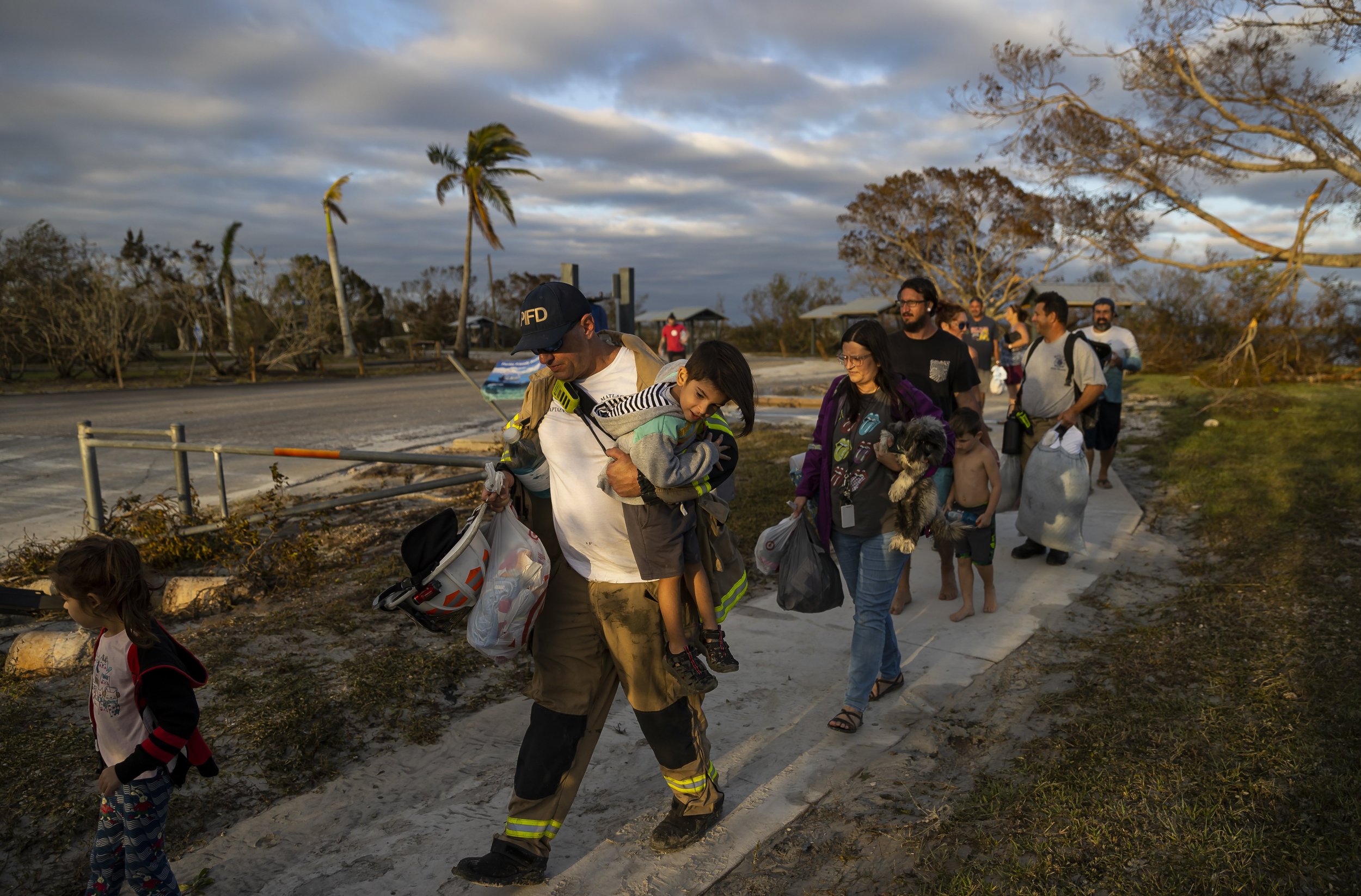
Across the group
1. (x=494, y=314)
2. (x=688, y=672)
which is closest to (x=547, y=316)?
(x=688, y=672)

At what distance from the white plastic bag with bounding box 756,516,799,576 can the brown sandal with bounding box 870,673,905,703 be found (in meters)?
0.78

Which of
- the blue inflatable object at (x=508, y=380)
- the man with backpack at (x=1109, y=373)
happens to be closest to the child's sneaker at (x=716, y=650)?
the man with backpack at (x=1109, y=373)

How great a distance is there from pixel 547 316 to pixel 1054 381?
16.1 feet

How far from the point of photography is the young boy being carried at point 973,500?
4.92 metres

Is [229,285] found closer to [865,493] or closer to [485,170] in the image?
[485,170]

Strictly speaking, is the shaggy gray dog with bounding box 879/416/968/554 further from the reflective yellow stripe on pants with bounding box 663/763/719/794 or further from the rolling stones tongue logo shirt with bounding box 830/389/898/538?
the reflective yellow stripe on pants with bounding box 663/763/719/794

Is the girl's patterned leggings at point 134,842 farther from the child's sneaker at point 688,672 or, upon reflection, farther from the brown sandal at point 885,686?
the brown sandal at point 885,686

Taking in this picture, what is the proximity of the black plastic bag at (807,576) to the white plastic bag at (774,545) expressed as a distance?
3cm

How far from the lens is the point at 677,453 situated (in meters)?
2.45

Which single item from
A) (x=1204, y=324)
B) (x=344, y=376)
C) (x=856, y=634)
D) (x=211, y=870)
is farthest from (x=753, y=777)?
(x=1204, y=324)

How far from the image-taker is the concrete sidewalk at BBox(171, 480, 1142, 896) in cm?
281

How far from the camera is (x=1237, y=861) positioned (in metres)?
2.67

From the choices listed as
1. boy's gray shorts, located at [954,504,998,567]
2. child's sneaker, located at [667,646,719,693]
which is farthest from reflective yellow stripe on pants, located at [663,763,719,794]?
boy's gray shorts, located at [954,504,998,567]

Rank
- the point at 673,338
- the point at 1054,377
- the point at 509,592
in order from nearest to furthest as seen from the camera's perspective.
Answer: the point at 509,592 → the point at 1054,377 → the point at 673,338
